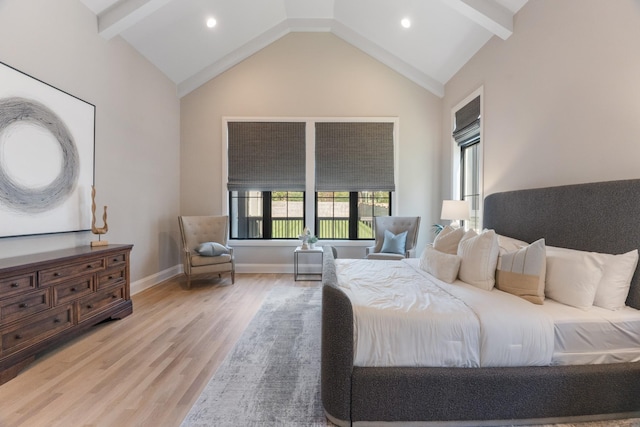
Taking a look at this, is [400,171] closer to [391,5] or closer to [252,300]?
[391,5]

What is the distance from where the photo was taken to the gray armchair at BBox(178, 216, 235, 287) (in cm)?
411

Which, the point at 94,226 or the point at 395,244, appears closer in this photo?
the point at 94,226

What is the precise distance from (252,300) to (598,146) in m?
3.61

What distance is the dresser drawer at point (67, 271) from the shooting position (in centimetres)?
221

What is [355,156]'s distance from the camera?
16.6 feet

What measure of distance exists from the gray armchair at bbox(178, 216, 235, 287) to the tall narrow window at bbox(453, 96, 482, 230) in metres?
3.56

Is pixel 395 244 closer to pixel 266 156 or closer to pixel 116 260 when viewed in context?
pixel 266 156

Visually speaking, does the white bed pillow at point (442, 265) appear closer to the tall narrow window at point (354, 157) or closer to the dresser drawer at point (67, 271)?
the tall narrow window at point (354, 157)

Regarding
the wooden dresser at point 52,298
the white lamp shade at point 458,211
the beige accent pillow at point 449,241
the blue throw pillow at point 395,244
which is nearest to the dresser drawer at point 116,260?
the wooden dresser at point 52,298

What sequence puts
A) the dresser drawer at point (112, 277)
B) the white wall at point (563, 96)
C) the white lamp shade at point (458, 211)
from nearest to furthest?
the white wall at point (563, 96) < the dresser drawer at point (112, 277) < the white lamp shade at point (458, 211)

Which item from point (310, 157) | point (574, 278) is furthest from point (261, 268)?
point (574, 278)

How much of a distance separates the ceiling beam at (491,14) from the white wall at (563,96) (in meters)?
0.09

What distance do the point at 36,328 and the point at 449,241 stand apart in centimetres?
336

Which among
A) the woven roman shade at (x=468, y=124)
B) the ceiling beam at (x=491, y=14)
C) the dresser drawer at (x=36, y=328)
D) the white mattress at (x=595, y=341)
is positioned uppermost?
the ceiling beam at (x=491, y=14)
